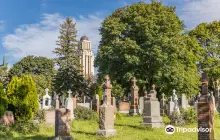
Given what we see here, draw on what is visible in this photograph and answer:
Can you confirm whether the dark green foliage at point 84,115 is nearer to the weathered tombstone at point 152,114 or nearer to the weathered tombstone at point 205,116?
the weathered tombstone at point 152,114

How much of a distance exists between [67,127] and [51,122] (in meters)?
5.42

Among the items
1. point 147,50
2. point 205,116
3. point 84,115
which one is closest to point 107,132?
point 205,116

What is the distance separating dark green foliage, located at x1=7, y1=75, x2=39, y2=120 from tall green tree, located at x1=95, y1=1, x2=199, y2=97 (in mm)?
13230

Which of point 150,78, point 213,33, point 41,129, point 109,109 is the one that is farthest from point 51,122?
point 213,33

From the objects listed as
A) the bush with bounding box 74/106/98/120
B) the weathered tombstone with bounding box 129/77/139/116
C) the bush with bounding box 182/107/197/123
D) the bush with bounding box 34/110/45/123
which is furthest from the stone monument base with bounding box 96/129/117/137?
the weathered tombstone with bounding box 129/77/139/116

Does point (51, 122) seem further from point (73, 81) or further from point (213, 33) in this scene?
point (213, 33)

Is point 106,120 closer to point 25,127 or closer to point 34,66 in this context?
point 25,127

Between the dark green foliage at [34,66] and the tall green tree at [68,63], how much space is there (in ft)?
38.8

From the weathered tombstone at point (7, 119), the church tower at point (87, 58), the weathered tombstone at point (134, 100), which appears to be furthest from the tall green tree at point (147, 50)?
the church tower at point (87, 58)

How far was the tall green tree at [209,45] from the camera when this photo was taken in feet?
139

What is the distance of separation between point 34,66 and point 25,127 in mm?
46433

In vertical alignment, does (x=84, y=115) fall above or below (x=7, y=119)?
below

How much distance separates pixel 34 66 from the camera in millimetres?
60344

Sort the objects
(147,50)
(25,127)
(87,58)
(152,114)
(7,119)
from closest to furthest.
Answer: (25,127), (7,119), (152,114), (147,50), (87,58)
